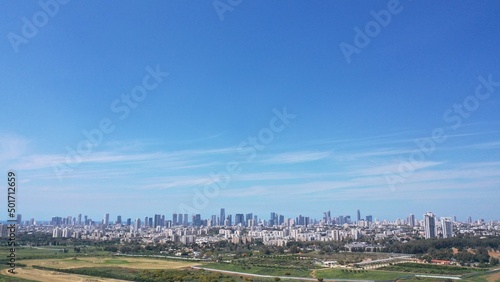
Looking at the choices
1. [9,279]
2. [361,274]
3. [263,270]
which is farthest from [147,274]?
[361,274]

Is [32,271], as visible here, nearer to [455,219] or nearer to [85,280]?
[85,280]

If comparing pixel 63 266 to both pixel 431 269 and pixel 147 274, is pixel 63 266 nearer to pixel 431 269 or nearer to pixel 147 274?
pixel 147 274

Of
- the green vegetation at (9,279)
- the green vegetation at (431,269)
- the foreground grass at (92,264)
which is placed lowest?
the foreground grass at (92,264)

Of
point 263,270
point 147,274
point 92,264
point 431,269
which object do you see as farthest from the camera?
point 92,264

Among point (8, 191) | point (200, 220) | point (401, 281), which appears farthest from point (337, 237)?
point (200, 220)

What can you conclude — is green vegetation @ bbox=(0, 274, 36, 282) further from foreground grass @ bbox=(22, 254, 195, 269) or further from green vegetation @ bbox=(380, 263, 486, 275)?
green vegetation @ bbox=(380, 263, 486, 275)

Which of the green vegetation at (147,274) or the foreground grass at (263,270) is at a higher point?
the green vegetation at (147,274)

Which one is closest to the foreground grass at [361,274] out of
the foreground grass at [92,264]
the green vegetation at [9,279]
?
the foreground grass at [92,264]

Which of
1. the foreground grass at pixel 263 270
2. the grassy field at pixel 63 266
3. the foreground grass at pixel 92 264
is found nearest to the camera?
the grassy field at pixel 63 266

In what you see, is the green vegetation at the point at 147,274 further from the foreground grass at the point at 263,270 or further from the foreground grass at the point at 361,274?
the foreground grass at the point at 361,274
